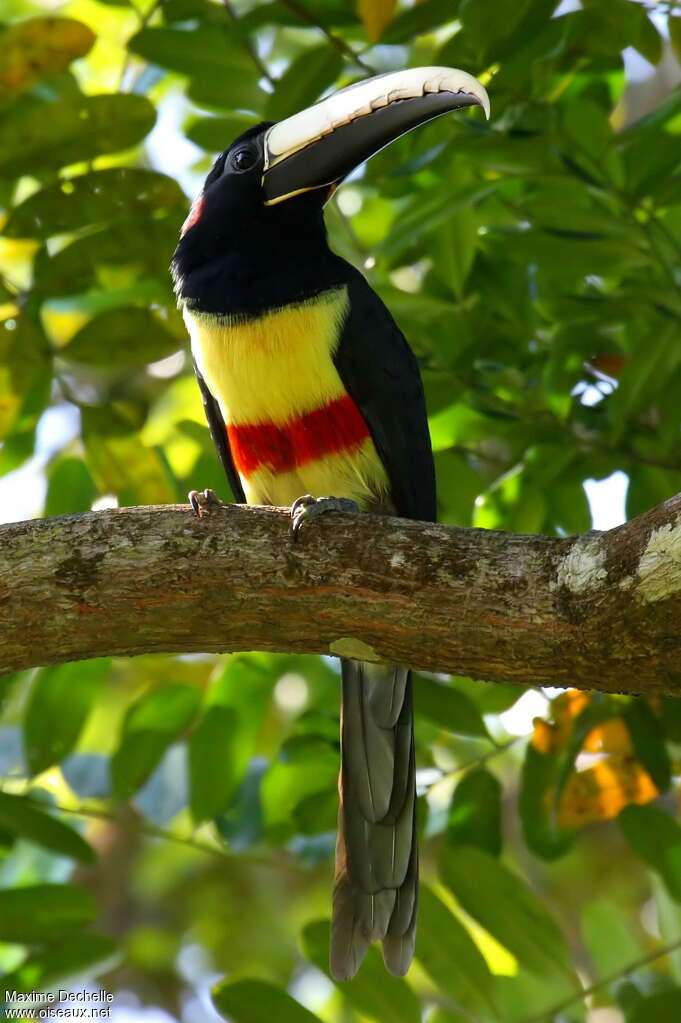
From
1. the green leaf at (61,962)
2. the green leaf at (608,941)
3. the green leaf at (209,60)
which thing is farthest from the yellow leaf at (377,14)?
the green leaf at (61,962)

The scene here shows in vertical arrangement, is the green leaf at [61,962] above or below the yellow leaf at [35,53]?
below

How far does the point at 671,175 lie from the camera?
13.6 ft

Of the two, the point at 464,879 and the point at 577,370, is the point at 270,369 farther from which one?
the point at 464,879

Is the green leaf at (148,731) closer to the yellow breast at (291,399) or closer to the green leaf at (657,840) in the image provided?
the yellow breast at (291,399)

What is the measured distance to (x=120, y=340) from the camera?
4844mm

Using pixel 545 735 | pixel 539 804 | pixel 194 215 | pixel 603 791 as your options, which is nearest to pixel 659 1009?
pixel 603 791

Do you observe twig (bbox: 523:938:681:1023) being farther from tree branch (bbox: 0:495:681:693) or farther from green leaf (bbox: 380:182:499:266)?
green leaf (bbox: 380:182:499:266)

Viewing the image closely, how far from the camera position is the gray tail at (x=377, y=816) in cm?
402

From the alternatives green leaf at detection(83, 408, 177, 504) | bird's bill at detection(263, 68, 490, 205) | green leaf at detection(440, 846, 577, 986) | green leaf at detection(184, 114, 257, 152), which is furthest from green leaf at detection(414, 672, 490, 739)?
green leaf at detection(184, 114, 257, 152)

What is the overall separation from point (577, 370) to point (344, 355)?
782mm

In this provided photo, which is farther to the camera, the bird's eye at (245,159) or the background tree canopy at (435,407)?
the bird's eye at (245,159)

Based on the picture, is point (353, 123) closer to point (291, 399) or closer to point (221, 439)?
point (291, 399)

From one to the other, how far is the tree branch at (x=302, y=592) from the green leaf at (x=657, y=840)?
1.03 metres

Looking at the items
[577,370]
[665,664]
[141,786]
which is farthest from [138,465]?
[665,664]
